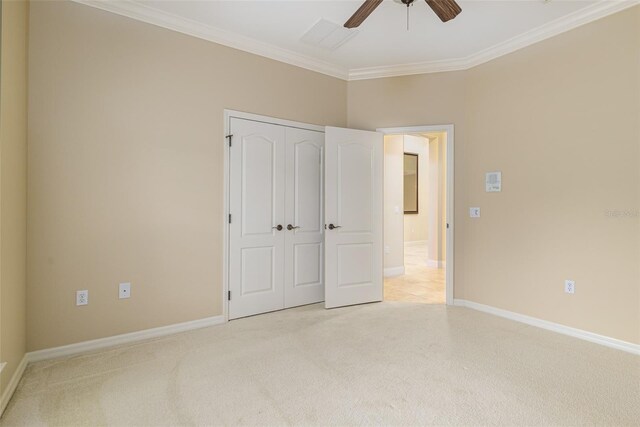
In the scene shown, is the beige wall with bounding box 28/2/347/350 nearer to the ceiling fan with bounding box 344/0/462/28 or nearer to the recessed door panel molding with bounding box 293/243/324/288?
the recessed door panel molding with bounding box 293/243/324/288

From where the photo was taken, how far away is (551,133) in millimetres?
3176

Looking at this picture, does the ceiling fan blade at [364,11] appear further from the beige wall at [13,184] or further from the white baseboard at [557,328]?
the white baseboard at [557,328]

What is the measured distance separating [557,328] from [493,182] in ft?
4.97

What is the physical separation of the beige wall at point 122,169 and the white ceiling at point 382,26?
0.18 meters

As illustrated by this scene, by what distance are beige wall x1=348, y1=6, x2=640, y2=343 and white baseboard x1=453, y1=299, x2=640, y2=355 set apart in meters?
0.05

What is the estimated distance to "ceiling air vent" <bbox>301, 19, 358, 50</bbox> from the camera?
316 cm

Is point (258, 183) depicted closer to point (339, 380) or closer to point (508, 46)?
point (339, 380)

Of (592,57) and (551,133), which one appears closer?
(592,57)

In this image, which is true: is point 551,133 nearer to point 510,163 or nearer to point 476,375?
point 510,163

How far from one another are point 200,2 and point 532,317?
417 centimetres

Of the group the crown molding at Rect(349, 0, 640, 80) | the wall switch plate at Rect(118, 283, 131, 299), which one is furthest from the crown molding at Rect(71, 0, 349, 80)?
the wall switch plate at Rect(118, 283, 131, 299)

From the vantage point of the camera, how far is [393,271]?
5.69m

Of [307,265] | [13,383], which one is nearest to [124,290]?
[13,383]

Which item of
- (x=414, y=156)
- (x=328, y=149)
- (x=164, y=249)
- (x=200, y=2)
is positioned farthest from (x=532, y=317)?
(x=414, y=156)
